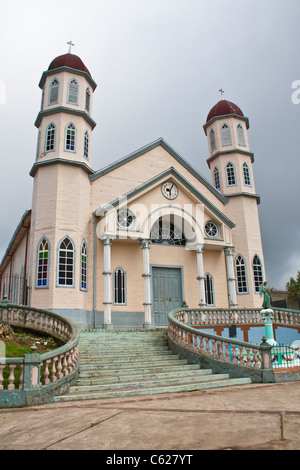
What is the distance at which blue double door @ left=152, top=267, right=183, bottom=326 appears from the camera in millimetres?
18422

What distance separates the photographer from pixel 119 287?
17641mm

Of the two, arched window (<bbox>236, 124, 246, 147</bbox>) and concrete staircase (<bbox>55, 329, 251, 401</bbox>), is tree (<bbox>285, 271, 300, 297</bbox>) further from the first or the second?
concrete staircase (<bbox>55, 329, 251, 401</bbox>)

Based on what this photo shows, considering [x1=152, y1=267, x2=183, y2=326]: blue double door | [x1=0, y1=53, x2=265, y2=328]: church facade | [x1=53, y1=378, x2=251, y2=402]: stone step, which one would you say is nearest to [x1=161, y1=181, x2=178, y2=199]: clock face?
[x1=0, y1=53, x2=265, y2=328]: church facade

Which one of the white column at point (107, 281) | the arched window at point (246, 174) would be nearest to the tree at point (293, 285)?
the arched window at point (246, 174)

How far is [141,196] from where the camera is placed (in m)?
18.3

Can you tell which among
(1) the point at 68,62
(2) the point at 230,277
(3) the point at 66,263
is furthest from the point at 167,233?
(1) the point at 68,62

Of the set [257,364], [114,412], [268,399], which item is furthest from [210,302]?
[114,412]

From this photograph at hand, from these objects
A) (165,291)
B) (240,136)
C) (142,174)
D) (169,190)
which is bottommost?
(165,291)

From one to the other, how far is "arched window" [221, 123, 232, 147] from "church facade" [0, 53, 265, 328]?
30 centimetres

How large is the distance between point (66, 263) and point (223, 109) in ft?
47.0

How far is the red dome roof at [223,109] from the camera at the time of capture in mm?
23172

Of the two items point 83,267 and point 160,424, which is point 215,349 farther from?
point 83,267

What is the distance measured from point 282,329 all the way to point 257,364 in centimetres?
708

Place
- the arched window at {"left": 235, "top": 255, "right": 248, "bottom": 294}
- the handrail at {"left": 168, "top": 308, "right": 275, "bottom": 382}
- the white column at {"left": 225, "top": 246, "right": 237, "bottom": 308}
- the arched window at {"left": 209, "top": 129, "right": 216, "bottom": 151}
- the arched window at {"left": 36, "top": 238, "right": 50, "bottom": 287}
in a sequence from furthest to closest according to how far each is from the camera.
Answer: the arched window at {"left": 209, "top": 129, "right": 216, "bottom": 151}
the arched window at {"left": 235, "top": 255, "right": 248, "bottom": 294}
the white column at {"left": 225, "top": 246, "right": 237, "bottom": 308}
the arched window at {"left": 36, "top": 238, "right": 50, "bottom": 287}
the handrail at {"left": 168, "top": 308, "right": 275, "bottom": 382}
